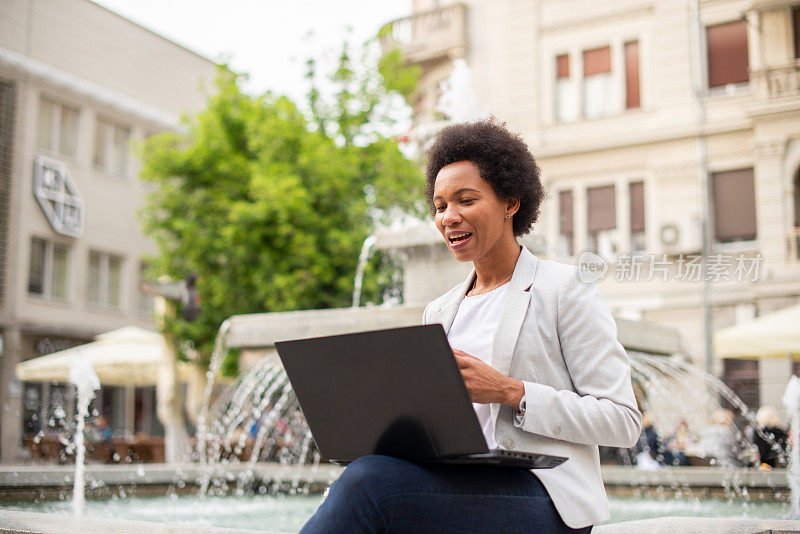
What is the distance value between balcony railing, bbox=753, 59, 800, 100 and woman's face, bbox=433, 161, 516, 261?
1718 centimetres

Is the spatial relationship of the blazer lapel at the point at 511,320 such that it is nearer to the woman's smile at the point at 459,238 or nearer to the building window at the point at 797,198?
the woman's smile at the point at 459,238

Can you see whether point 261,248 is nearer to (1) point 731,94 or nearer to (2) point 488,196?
(1) point 731,94

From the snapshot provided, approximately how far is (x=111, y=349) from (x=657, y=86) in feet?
39.5

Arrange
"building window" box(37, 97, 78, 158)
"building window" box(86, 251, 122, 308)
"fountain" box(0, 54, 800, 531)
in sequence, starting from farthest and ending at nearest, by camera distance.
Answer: "building window" box(86, 251, 122, 308), "building window" box(37, 97, 78, 158), "fountain" box(0, 54, 800, 531)

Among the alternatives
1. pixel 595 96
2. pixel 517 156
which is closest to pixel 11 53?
pixel 595 96

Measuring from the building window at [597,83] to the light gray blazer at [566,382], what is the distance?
1853 cm

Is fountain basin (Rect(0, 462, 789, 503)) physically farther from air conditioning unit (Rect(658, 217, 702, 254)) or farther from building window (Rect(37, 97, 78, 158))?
building window (Rect(37, 97, 78, 158))

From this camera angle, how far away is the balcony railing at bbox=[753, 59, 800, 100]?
1758 centimetres

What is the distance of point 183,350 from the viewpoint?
16.7 metres

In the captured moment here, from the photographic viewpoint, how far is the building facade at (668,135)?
17500mm

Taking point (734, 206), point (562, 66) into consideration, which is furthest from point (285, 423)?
point (562, 66)

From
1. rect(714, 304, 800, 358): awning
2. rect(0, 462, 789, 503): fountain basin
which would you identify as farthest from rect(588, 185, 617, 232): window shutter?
rect(0, 462, 789, 503): fountain basin

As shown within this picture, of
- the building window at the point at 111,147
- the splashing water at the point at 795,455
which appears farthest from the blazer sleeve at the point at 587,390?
the building window at the point at 111,147

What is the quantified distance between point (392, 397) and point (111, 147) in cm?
2532
